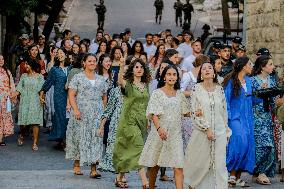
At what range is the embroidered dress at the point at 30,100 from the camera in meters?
17.5

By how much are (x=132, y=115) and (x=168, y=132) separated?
956mm

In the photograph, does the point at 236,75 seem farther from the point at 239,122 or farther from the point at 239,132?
the point at 239,132

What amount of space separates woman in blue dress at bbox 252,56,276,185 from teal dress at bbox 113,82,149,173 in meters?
1.83

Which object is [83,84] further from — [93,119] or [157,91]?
[157,91]

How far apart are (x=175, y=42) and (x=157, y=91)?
10078mm

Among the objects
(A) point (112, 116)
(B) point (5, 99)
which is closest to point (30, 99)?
(B) point (5, 99)

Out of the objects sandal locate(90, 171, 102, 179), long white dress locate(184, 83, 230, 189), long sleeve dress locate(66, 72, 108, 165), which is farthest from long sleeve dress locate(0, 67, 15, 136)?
long white dress locate(184, 83, 230, 189)

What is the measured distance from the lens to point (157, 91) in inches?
454

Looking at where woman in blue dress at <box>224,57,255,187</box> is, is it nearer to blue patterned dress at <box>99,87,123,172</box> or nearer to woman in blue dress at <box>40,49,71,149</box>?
blue patterned dress at <box>99,87,123,172</box>

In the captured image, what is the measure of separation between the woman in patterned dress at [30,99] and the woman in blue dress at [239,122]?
581 centimetres

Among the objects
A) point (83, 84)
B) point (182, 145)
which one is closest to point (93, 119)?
point (83, 84)

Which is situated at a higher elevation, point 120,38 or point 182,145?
point 120,38

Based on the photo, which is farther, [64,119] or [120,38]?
[120,38]

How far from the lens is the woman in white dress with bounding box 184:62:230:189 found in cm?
1107
